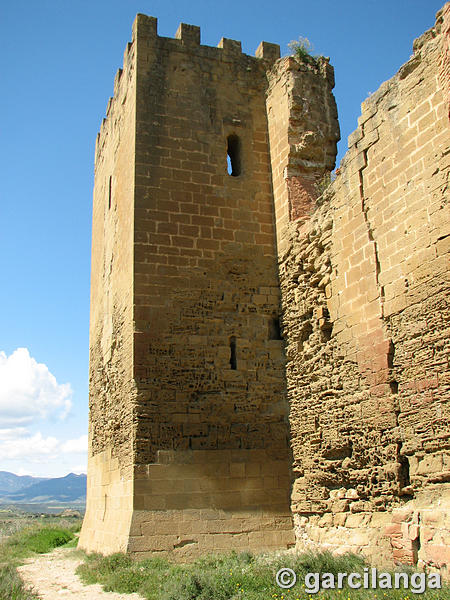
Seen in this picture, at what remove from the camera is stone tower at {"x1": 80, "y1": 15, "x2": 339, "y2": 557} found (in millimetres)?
8539

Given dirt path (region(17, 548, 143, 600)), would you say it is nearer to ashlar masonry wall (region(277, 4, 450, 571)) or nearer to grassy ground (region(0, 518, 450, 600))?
grassy ground (region(0, 518, 450, 600))

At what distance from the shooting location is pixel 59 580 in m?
8.17

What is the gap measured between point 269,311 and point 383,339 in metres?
2.83

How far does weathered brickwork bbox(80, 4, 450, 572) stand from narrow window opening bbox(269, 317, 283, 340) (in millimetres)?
33

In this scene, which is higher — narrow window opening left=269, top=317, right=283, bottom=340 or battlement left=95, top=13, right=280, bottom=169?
battlement left=95, top=13, right=280, bottom=169

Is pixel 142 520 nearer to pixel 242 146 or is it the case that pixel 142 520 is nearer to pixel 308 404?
pixel 308 404

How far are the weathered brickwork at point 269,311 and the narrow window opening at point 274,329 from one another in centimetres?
3

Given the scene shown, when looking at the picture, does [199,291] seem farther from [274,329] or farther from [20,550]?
[20,550]

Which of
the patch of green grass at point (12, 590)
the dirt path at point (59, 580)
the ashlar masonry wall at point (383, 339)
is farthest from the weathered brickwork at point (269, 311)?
the patch of green grass at point (12, 590)

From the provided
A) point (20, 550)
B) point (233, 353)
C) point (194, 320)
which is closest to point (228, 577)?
point (233, 353)

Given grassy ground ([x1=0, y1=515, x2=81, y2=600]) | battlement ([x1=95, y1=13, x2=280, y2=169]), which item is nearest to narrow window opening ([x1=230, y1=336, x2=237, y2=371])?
grassy ground ([x1=0, y1=515, x2=81, y2=600])

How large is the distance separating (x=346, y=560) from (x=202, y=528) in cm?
243

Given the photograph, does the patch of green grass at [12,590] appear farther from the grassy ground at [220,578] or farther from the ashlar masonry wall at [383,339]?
the ashlar masonry wall at [383,339]

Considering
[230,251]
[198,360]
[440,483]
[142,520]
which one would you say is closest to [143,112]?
[230,251]
